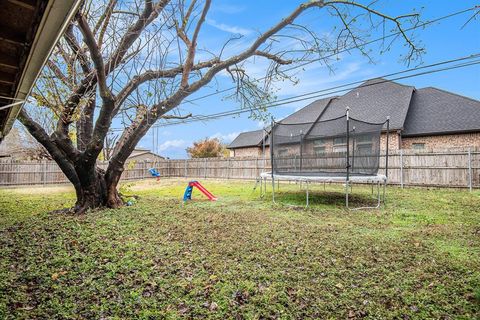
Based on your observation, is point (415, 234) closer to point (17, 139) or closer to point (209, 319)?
point (209, 319)

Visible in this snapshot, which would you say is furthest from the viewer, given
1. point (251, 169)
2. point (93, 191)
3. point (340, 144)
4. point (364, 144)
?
point (251, 169)

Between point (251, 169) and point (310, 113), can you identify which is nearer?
point (251, 169)

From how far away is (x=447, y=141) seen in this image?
12.3 metres

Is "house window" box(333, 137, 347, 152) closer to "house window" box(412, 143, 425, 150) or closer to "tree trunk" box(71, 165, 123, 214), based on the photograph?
"tree trunk" box(71, 165, 123, 214)

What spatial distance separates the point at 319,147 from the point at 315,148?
0.40 ft

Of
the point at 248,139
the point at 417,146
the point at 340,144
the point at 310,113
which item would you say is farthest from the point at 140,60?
the point at 248,139

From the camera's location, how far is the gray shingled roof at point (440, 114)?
12.1m

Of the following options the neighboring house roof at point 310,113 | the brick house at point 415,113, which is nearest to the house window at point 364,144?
the brick house at point 415,113

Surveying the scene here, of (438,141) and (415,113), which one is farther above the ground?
(415,113)

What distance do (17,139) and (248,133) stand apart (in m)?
17.1

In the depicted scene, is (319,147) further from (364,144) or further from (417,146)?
(417,146)

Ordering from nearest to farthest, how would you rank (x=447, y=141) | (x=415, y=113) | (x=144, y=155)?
(x=447, y=141)
(x=415, y=113)
(x=144, y=155)

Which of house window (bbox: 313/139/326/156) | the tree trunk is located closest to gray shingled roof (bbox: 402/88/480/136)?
house window (bbox: 313/139/326/156)

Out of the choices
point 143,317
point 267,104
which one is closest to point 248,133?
point 267,104
